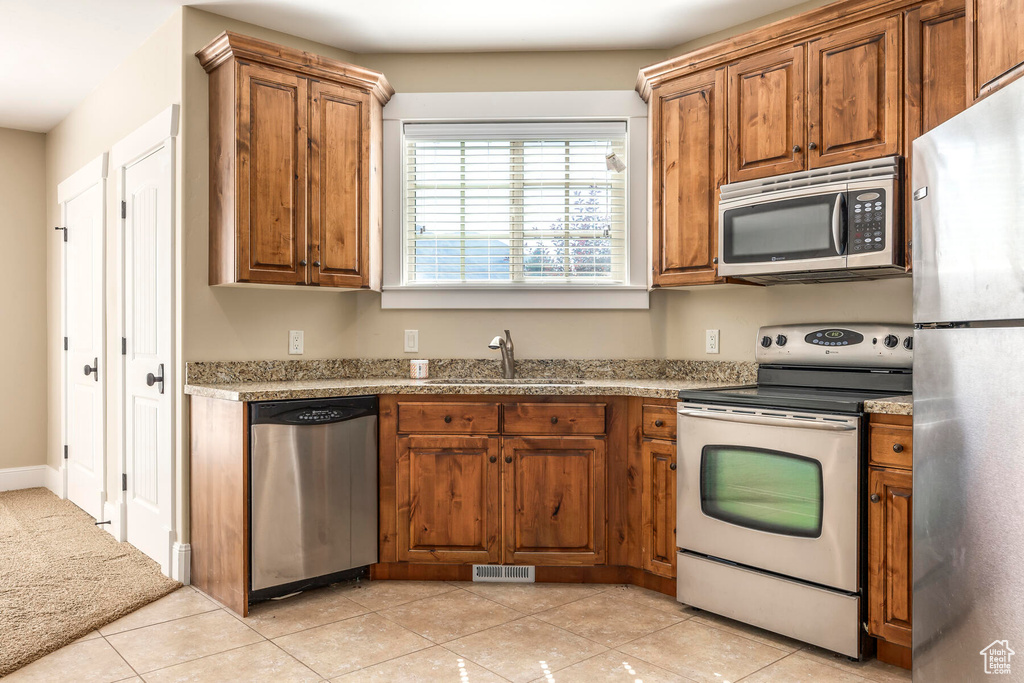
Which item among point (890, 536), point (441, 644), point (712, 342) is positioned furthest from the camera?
point (712, 342)

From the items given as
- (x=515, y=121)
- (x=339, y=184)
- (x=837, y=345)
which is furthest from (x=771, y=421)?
(x=339, y=184)

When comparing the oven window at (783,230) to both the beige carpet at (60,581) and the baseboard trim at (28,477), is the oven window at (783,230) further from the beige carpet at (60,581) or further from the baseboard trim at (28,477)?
the baseboard trim at (28,477)

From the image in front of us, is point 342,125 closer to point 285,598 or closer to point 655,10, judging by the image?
point 655,10

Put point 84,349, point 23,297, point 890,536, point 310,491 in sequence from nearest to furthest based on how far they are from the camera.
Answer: point 890,536, point 310,491, point 84,349, point 23,297

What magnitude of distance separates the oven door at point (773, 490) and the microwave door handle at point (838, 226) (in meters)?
0.67

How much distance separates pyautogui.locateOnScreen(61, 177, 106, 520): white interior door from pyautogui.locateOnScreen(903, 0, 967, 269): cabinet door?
4.00m

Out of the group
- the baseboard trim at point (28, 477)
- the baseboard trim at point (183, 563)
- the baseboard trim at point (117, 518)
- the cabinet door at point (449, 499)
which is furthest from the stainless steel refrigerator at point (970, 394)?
the baseboard trim at point (28, 477)

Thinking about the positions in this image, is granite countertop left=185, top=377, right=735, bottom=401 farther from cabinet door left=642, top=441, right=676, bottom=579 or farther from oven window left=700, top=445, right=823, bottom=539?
oven window left=700, top=445, right=823, bottom=539

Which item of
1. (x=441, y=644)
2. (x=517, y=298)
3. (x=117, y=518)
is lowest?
(x=441, y=644)

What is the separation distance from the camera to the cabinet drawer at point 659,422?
9.60 ft

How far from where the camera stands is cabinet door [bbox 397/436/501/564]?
3102mm

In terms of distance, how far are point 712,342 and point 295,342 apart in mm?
2064

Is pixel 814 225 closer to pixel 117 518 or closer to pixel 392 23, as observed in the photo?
pixel 392 23

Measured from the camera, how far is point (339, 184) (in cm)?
334
